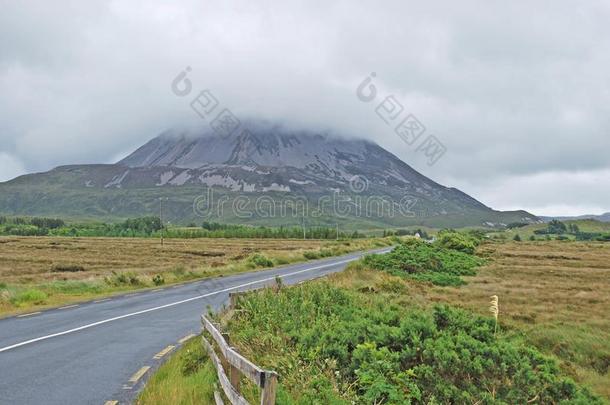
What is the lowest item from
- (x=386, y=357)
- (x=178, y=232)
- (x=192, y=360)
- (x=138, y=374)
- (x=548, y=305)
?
(x=548, y=305)

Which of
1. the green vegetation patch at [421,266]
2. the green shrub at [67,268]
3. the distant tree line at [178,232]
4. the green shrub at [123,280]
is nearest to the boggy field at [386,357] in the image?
the green vegetation patch at [421,266]

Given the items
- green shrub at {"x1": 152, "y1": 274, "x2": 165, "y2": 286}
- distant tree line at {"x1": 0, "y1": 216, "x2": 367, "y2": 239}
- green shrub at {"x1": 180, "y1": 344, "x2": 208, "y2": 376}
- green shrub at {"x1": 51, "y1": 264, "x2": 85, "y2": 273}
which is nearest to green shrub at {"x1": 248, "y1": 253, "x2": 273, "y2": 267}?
green shrub at {"x1": 152, "y1": 274, "x2": 165, "y2": 286}

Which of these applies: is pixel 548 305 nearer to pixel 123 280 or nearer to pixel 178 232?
pixel 123 280

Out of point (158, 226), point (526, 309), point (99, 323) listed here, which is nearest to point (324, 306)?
point (99, 323)

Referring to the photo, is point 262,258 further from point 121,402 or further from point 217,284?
→ point 121,402

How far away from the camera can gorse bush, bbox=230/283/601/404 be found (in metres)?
8.65

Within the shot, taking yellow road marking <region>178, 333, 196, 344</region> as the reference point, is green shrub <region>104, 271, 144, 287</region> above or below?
above

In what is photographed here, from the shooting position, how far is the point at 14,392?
9.30 metres

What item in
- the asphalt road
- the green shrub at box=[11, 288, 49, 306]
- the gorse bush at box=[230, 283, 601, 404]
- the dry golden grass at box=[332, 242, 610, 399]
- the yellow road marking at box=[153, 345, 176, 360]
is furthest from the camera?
the green shrub at box=[11, 288, 49, 306]

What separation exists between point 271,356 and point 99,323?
9.72m

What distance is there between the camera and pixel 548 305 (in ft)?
75.9

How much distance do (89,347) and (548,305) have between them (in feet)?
61.7

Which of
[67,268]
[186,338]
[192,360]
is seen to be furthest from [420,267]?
[67,268]

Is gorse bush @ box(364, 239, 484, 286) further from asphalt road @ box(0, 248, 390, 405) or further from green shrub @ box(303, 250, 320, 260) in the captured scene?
green shrub @ box(303, 250, 320, 260)
